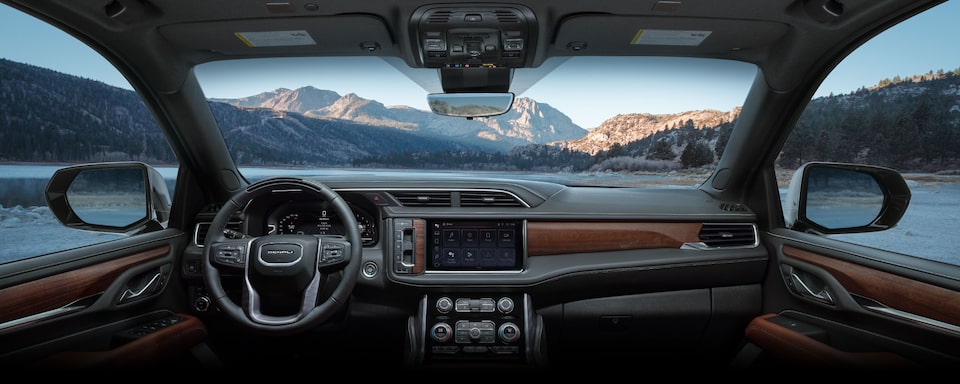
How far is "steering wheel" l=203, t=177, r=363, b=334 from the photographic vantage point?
105 inches

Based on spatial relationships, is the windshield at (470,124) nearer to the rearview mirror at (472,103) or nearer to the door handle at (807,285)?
the rearview mirror at (472,103)

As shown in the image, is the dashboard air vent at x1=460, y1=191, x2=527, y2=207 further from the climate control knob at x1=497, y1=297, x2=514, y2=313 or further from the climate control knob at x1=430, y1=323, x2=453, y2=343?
the climate control knob at x1=430, y1=323, x2=453, y2=343

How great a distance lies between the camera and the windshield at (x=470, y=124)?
3.81m

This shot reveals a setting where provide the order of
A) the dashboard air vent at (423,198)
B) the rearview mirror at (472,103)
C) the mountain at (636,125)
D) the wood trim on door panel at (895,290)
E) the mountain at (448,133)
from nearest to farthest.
Answer: the wood trim on door panel at (895,290), the mountain at (448,133), the dashboard air vent at (423,198), the rearview mirror at (472,103), the mountain at (636,125)

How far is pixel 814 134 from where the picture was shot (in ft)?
11.1

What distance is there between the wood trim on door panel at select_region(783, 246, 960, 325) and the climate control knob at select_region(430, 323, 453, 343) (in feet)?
6.85

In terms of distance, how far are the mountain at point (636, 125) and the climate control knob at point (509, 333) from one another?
132 centimetres

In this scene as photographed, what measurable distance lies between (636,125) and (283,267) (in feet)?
7.99

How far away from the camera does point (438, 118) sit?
3.91 meters

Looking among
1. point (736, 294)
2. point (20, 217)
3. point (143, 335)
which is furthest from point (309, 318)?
point (736, 294)

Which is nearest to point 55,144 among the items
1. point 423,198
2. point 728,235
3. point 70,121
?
point 70,121

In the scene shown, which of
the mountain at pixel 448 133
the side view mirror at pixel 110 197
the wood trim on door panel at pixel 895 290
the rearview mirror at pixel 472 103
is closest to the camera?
the wood trim on door panel at pixel 895 290

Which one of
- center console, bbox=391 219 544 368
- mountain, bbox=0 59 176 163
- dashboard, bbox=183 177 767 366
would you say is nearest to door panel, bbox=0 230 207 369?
dashboard, bbox=183 177 767 366

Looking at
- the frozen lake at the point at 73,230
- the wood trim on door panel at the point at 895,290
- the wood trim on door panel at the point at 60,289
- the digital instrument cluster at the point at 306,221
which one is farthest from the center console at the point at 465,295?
the frozen lake at the point at 73,230
